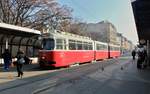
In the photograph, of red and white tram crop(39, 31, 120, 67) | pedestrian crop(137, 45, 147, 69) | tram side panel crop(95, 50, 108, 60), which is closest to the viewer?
red and white tram crop(39, 31, 120, 67)

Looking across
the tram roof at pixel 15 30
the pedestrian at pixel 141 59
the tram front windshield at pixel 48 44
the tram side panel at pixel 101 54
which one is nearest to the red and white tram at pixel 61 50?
Answer: the tram front windshield at pixel 48 44

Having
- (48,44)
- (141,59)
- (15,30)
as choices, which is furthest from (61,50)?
(141,59)

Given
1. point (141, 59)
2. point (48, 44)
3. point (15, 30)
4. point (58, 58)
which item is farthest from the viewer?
point (141, 59)

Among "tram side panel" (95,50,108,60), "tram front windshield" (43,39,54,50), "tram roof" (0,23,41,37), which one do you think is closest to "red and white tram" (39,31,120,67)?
"tram front windshield" (43,39,54,50)

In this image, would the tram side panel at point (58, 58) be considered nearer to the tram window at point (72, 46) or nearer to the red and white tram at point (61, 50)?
the red and white tram at point (61, 50)

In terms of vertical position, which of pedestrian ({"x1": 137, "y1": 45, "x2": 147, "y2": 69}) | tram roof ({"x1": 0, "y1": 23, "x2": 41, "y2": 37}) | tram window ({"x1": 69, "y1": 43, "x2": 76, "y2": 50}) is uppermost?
tram roof ({"x1": 0, "y1": 23, "x2": 41, "y2": 37})

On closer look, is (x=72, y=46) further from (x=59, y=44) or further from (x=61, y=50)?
(x=59, y=44)

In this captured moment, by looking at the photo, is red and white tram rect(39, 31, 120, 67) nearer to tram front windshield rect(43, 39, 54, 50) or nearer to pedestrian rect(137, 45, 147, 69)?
tram front windshield rect(43, 39, 54, 50)

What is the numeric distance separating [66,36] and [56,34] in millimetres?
2021

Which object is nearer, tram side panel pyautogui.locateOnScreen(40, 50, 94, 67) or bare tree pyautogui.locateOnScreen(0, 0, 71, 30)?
tram side panel pyautogui.locateOnScreen(40, 50, 94, 67)

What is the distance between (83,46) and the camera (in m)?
38.6

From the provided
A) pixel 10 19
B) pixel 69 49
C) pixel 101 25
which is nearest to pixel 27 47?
pixel 69 49

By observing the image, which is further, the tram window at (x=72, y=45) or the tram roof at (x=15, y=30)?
the tram window at (x=72, y=45)

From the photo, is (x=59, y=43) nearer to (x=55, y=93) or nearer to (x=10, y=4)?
(x=55, y=93)
